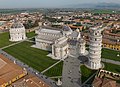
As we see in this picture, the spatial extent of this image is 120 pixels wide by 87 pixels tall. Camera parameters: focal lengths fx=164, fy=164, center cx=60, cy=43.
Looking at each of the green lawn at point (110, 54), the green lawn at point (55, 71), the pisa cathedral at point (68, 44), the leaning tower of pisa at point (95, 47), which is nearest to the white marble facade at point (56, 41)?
the pisa cathedral at point (68, 44)

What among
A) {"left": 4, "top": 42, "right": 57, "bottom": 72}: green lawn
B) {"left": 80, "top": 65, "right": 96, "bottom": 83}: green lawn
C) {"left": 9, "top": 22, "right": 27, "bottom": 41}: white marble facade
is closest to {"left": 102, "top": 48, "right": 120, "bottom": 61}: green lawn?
{"left": 80, "top": 65, "right": 96, "bottom": 83}: green lawn

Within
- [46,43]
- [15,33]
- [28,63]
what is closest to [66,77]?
[28,63]

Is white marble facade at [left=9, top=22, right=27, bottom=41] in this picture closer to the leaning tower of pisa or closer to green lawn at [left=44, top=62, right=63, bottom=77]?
green lawn at [left=44, top=62, right=63, bottom=77]

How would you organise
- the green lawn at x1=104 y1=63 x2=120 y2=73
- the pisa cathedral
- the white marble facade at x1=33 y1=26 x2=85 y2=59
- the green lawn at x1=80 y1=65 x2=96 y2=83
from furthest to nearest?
the white marble facade at x1=33 y1=26 x2=85 y2=59
the pisa cathedral
the green lawn at x1=104 y1=63 x2=120 y2=73
the green lawn at x1=80 y1=65 x2=96 y2=83

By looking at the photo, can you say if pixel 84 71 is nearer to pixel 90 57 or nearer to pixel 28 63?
pixel 90 57

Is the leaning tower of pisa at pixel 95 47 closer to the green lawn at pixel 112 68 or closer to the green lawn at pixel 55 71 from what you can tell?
the green lawn at pixel 112 68

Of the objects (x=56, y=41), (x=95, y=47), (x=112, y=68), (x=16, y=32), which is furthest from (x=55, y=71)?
(x=16, y=32)
